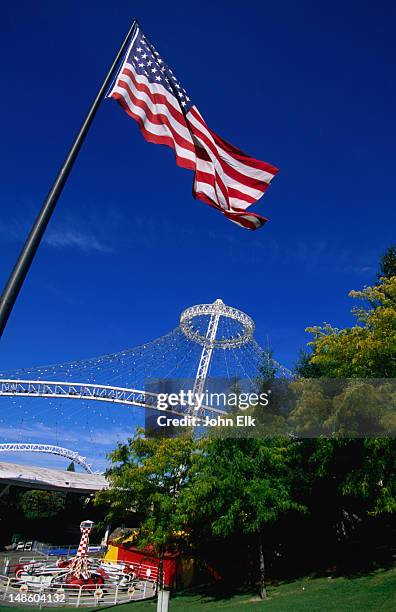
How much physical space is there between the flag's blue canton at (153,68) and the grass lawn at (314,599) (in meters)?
13.2

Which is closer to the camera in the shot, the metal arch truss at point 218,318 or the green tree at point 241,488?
the green tree at point 241,488

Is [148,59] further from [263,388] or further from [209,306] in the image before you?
[209,306]

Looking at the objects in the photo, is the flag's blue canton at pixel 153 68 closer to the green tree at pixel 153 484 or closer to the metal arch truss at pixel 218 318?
the green tree at pixel 153 484

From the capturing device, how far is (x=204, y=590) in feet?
Result: 67.5

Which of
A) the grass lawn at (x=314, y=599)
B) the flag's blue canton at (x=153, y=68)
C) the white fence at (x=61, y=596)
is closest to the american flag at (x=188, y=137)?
the flag's blue canton at (x=153, y=68)

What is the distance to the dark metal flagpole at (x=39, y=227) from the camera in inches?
175

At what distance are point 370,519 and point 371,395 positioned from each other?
40.9 feet

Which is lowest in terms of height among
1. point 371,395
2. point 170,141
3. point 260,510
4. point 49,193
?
point 260,510

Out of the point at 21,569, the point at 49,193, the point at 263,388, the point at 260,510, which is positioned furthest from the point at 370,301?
the point at 21,569

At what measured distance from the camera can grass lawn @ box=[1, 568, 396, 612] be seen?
1214cm

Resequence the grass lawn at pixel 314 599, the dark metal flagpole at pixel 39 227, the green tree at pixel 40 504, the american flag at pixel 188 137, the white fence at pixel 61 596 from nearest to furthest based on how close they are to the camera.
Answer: the dark metal flagpole at pixel 39 227 < the american flag at pixel 188 137 < the grass lawn at pixel 314 599 < the white fence at pixel 61 596 < the green tree at pixel 40 504

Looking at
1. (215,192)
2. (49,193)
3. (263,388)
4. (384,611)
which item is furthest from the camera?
(263,388)

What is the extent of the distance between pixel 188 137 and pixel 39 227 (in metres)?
4.01

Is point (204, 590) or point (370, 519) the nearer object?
point (204, 590)
